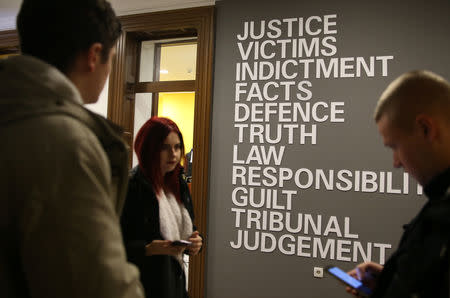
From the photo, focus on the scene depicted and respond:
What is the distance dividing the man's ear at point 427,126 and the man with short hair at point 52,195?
0.74 metres

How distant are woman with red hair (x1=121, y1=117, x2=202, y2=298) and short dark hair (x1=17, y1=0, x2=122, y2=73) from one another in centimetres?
112

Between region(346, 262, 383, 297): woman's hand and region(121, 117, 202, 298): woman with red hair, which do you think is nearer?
region(346, 262, 383, 297): woman's hand

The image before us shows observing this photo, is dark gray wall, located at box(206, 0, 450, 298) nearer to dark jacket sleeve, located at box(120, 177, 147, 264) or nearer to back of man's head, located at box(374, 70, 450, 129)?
dark jacket sleeve, located at box(120, 177, 147, 264)

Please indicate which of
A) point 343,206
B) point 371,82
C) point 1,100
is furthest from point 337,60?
point 1,100

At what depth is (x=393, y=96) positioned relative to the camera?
3.16 feet

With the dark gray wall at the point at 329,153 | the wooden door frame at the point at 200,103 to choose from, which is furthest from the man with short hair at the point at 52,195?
the wooden door frame at the point at 200,103

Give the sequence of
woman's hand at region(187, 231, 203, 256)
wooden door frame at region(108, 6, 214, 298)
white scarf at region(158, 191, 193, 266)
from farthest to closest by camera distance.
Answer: wooden door frame at region(108, 6, 214, 298), woman's hand at region(187, 231, 203, 256), white scarf at region(158, 191, 193, 266)

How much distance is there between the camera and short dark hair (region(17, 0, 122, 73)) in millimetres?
716

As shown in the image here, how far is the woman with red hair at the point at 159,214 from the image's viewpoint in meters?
1.74

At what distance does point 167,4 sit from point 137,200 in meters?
2.91

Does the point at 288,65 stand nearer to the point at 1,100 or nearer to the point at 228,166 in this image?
the point at 228,166

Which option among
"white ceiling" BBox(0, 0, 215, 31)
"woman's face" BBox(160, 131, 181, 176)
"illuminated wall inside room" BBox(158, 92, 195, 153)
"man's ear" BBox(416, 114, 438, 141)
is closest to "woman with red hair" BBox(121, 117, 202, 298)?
"woman's face" BBox(160, 131, 181, 176)

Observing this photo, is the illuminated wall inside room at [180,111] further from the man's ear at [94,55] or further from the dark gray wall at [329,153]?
the man's ear at [94,55]

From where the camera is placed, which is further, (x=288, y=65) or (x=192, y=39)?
(x=192, y=39)
